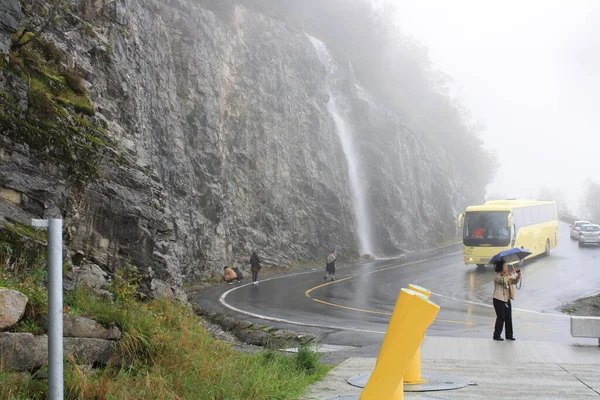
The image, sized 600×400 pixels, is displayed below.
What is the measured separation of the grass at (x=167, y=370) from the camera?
558 centimetres

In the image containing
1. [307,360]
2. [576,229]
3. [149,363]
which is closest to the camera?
[149,363]

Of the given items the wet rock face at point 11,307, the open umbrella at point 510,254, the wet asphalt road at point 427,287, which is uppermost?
the wet rock face at point 11,307

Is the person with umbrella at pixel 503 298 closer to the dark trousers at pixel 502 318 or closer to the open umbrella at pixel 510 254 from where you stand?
the dark trousers at pixel 502 318

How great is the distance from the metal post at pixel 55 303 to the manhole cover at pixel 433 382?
4.38 meters

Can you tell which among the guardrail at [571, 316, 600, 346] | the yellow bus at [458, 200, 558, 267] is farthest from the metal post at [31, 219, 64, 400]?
the yellow bus at [458, 200, 558, 267]

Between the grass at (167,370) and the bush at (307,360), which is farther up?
the grass at (167,370)

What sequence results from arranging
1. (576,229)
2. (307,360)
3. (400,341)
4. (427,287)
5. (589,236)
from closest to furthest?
(400,341) < (307,360) < (427,287) < (589,236) < (576,229)

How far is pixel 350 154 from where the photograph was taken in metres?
55.7

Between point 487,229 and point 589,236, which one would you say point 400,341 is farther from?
point 589,236

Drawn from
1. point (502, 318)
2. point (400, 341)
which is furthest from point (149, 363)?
point (502, 318)

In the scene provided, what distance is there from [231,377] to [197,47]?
32448 millimetres

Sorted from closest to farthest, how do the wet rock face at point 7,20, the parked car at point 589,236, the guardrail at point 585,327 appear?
the wet rock face at point 7,20
the guardrail at point 585,327
the parked car at point 589,236

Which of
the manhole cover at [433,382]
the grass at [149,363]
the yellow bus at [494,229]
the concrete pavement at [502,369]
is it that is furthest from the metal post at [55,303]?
the yellow bus at [494,229]

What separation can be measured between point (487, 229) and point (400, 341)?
28.6m
